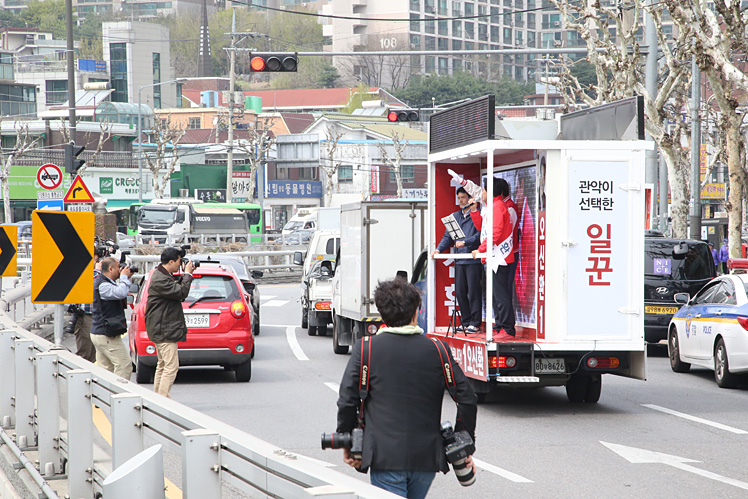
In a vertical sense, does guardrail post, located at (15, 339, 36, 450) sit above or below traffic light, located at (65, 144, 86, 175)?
below

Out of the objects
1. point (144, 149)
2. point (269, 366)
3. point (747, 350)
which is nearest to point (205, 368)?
point (269, 366)

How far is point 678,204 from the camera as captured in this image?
28.2 metres

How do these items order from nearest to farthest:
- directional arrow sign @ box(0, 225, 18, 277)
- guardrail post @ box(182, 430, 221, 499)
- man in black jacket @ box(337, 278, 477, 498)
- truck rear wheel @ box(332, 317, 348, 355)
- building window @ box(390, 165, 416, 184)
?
guardrail post @ box(182, 430, 221, 499)
man in black jacket @ box(337, 278, 477, 498)
directional arrow sign @ box(0, 225, 18, 277)
truck rear wheel @ box(332, 317, 348, 355)
building window @ box(390, 165, 416, 184)

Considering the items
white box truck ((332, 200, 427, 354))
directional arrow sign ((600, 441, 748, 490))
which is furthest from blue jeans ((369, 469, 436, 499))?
white box truck ((332, 200, 427, 354))

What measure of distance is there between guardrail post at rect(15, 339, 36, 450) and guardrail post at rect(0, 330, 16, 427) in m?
0.59

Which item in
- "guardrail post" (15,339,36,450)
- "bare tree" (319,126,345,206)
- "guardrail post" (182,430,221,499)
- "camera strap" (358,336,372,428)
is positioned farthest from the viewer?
"bare tree" (319,126,345,206)

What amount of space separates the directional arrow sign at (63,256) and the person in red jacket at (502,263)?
465 cm

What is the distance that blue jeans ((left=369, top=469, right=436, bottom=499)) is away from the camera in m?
4.84

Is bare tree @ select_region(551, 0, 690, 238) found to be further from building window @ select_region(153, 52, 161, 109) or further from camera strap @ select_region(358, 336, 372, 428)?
building window @ select_region(153, 52, 161, 109)

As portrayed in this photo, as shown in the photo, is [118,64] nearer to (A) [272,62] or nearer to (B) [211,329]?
(A) [272,62]

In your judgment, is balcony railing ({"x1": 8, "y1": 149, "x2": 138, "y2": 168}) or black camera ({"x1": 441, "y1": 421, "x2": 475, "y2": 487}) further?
balcony railing ({"x1": 8, "y1": 149, "x2": 138, "y2": 168})

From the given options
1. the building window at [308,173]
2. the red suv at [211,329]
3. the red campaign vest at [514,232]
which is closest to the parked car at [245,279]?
the red suv at [211,329]

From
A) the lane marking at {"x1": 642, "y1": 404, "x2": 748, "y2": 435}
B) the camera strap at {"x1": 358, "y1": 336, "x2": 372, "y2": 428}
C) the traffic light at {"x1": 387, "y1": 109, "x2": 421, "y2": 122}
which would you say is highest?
the traffic light at {"x1": 387, "y1": 109, "x2": 421, "y2": 122}

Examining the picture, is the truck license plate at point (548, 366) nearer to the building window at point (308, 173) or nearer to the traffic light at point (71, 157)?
the traffic light at point (71, 157)
